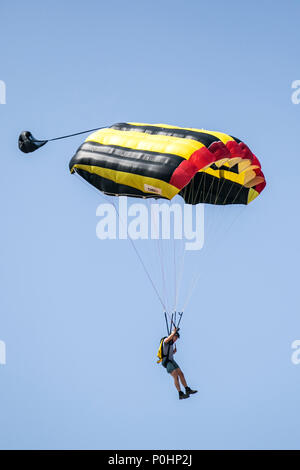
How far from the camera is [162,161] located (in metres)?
21.1

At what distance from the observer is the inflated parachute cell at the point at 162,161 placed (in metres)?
20.9

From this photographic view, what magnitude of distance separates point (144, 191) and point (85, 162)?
1.68 meters

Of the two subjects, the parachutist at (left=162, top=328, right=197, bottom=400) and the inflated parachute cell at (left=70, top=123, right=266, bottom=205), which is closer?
the inflated parachute cell at (left=70, top=123, right=266, bottom=205)

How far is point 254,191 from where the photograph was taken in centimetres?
2441

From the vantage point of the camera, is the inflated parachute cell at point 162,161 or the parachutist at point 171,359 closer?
the inflated parachute cell at point 162,161

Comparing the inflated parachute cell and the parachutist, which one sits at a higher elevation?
the inflated parachute cell

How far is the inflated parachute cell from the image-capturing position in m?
20.9

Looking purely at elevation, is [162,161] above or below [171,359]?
above

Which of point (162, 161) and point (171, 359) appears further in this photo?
point (171, 359)

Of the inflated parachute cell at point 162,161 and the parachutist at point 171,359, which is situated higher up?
the inflated parachute cell at point 162,161
